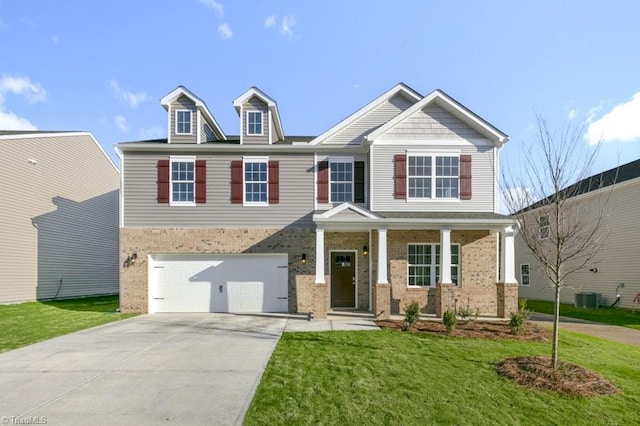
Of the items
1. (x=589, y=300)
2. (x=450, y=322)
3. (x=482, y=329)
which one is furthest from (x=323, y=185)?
(x=589, y=300)

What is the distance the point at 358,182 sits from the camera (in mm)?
14000

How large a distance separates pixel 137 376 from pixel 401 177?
10.2 meters

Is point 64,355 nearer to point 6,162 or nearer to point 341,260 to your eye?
point 341,260

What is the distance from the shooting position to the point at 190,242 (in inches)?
536

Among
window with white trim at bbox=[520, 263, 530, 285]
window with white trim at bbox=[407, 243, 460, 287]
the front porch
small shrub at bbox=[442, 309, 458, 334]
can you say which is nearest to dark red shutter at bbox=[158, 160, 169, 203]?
the front porch

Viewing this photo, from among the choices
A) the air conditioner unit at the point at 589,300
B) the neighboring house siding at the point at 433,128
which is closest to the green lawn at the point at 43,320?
the neighboring house siding at the point at 433,128

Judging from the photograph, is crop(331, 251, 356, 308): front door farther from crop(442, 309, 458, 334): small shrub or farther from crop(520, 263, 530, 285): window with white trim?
crop(520, 263, 530, 285): window with white trim

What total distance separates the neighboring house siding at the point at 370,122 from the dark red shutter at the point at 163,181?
611 centimetres

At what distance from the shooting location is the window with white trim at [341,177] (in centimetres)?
1398

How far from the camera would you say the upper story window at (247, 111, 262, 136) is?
14.3 m

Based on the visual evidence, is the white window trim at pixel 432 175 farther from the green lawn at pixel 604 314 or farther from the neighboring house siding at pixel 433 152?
the green lawn at pixel 604 314

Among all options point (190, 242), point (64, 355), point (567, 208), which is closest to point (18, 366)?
point (64, 355)

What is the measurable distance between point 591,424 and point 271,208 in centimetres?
1089

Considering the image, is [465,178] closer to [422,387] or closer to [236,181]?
[236,181]
